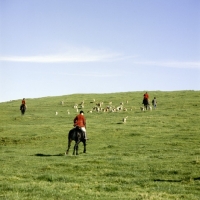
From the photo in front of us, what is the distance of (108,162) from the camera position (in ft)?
70.9

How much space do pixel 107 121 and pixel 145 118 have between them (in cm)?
485

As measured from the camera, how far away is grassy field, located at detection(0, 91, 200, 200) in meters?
14.6

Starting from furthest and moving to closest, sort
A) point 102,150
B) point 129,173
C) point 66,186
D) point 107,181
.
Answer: point 102,150 → point 129,173 → point 107,181 → point 66,186

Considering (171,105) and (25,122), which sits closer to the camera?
(25,122)

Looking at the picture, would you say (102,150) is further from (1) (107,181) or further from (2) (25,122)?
(2) (25,122)

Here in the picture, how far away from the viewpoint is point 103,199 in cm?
1325

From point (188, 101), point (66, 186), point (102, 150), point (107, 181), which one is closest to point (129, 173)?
point (107, 181)

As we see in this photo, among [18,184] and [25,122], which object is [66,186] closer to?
[18,184]

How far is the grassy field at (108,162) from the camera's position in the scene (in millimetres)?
14570

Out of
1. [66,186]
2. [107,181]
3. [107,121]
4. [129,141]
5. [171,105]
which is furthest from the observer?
[171,105]


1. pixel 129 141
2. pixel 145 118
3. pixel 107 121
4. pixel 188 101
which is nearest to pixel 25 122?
pixel 107 121

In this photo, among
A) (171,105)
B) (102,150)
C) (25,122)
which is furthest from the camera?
(171,105)

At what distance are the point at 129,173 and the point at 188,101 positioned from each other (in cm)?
5223

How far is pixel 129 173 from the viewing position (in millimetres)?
18203
